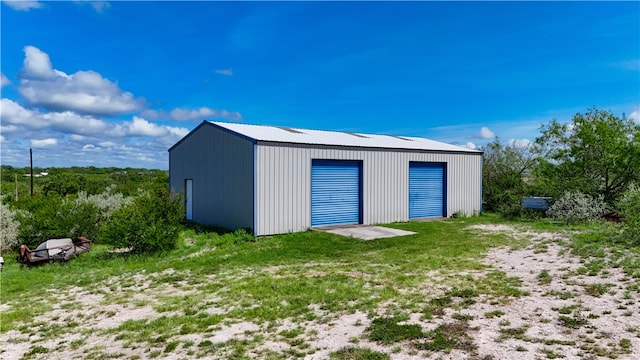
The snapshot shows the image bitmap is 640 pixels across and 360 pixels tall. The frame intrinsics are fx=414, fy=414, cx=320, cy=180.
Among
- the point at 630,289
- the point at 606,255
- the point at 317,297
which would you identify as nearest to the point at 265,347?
the point at 317,297

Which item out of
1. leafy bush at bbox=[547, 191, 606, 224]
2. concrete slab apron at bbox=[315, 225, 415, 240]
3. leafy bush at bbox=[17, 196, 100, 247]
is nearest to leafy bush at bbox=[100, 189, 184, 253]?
leafy bush at bbox=[17, 196, 100, 247]

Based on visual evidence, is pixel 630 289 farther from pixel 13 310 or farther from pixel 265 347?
pixel 13 310

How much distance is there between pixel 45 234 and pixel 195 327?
8.04 meters

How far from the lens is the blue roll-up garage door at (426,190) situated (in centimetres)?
1555

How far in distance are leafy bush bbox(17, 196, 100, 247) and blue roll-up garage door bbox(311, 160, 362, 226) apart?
21.2 feet

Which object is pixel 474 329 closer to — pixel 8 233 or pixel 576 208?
pixel 576 208

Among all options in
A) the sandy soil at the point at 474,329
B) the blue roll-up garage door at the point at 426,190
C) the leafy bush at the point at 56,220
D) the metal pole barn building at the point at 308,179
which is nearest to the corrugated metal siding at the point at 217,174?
the metal pole barn building at the point at 308,179

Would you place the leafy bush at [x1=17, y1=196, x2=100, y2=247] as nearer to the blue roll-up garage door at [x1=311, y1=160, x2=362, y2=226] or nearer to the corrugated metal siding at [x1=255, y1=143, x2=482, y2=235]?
the corrugated metal siding at [x1=255, y1=143, x2=482, y2=235]

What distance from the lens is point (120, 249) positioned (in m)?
10.5

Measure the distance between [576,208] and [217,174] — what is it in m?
11.7

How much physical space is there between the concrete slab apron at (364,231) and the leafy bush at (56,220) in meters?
6.64

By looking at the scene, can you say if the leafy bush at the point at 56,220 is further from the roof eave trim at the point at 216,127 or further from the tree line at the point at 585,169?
the tree line at the point at 585,169

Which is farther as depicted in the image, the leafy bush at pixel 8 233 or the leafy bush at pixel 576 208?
the leafy bush at pixel 576 208

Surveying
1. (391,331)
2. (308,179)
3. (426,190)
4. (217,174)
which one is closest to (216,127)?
(217,174)
